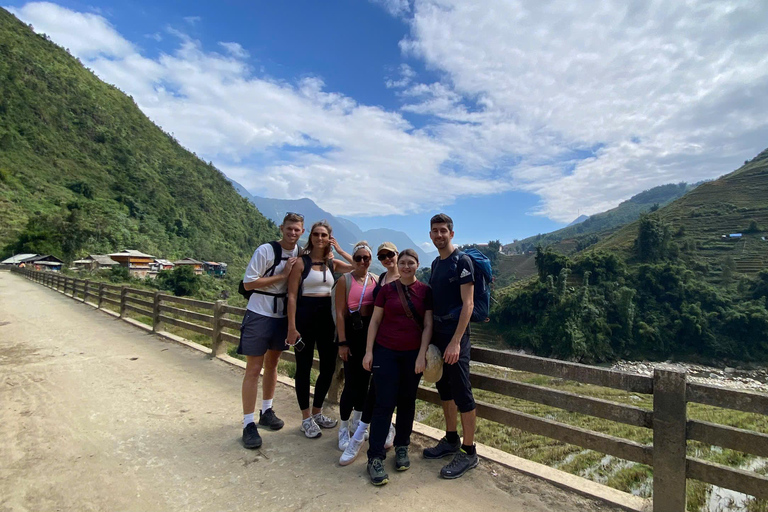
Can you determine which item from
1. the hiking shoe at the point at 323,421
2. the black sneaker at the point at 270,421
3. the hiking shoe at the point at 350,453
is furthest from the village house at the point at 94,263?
the hiking shoe at the point at 350,453

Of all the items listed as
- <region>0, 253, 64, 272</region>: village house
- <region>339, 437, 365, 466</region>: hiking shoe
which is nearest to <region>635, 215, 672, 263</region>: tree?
<region>339, 437, 365, 466</region>: hiking shoe

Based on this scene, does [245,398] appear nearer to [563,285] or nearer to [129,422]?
[129,422]

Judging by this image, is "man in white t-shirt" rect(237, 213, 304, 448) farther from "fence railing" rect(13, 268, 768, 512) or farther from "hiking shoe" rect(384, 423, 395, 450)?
"fence railing" rect(13, 268, 768, 512)

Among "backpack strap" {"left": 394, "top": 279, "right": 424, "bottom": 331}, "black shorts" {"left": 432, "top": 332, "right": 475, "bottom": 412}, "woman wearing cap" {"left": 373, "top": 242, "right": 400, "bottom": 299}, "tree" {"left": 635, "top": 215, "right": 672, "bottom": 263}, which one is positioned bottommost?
"black shorts" {"left": 432, "top": 332, "right": 475, "bottom": 412}

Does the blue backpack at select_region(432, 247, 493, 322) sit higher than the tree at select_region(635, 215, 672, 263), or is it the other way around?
the tree at select_region(635, 215, 672, 263)

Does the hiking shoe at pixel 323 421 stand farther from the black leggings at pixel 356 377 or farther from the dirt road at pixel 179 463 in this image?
the black leggings at pixel 356 377

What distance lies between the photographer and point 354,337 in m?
3.21

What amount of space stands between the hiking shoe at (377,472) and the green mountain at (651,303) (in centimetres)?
4935

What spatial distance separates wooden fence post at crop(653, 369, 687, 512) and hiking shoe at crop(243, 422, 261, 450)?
2.93 metres

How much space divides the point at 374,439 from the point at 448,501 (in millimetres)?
646

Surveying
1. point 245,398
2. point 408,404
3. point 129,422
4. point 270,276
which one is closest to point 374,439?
point 408,404

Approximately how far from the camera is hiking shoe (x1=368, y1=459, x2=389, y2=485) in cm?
268

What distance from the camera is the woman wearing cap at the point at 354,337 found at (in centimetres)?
317

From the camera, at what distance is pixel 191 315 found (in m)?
7.29
